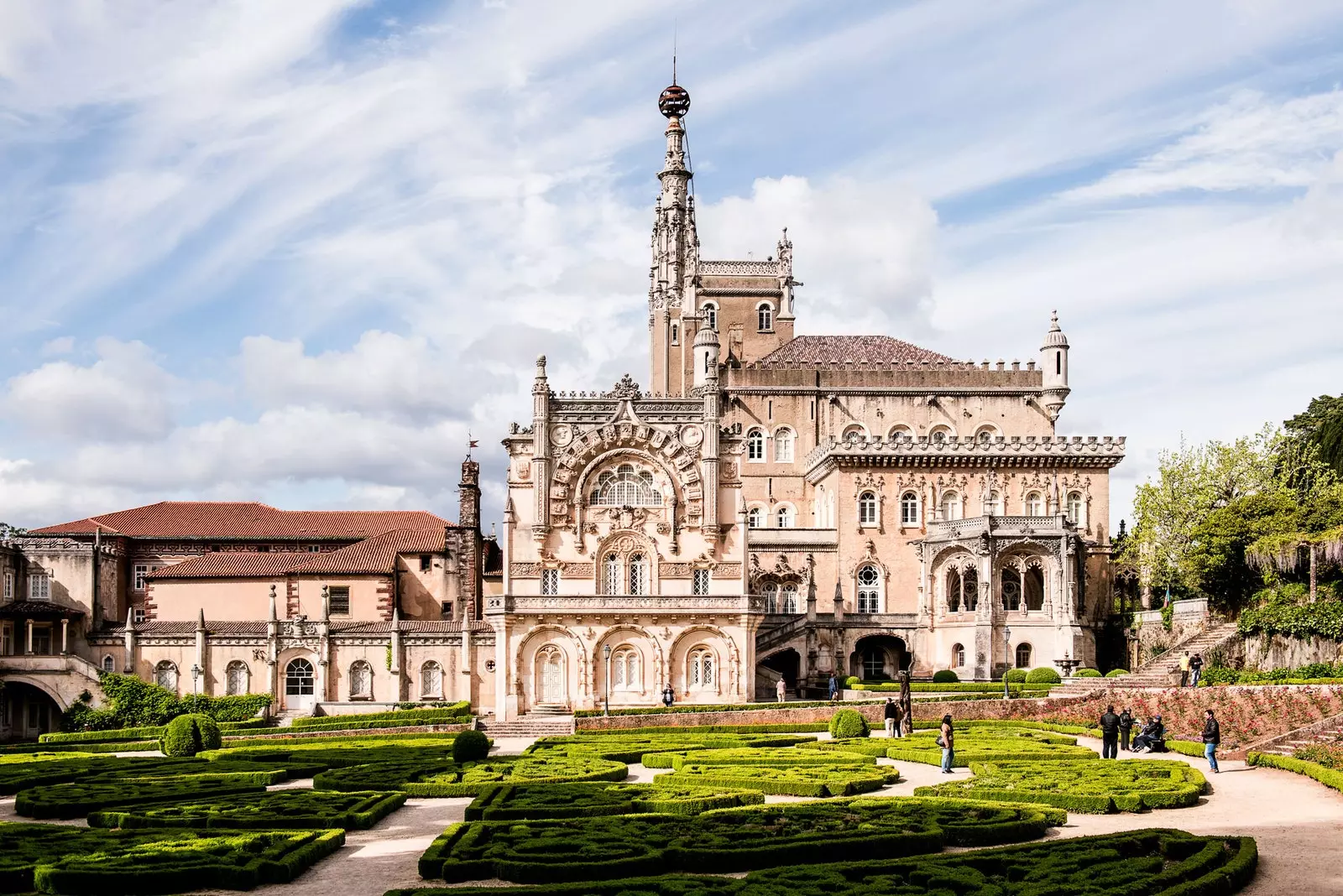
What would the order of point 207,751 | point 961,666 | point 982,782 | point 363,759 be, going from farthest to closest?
point 961,666, point 207,751, point 363,759, point 982,782

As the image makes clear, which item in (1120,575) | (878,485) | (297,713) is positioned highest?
(878,485)

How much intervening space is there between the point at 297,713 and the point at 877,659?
87.2 ft

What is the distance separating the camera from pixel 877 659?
6662cm

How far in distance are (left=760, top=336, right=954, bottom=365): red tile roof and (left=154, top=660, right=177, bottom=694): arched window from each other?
116ft

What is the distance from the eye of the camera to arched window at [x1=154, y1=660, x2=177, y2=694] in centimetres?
6050

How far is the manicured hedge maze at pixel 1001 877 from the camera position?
1769cm

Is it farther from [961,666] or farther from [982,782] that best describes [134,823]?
[961,666]

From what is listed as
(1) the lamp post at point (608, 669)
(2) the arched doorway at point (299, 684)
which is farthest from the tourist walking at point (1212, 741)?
(2) the arched doorway at point (299, 684)

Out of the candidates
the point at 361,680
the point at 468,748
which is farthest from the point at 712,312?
the point at 468,748

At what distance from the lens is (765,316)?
86.1 meters

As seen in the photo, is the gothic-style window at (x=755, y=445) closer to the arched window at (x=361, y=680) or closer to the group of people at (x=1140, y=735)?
the arched window at (x=361, y=680)

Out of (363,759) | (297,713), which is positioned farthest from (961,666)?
(363,759)

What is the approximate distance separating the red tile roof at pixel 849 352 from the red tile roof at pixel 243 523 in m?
21.6

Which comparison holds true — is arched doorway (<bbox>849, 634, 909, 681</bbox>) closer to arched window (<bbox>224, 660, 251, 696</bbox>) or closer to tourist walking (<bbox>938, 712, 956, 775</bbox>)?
arched window (<bbox>224, 660, 251, 696</bbox>)
